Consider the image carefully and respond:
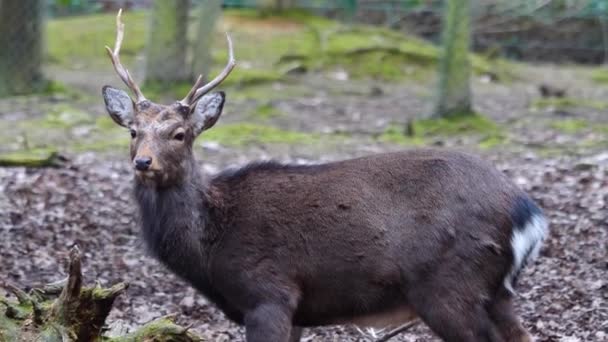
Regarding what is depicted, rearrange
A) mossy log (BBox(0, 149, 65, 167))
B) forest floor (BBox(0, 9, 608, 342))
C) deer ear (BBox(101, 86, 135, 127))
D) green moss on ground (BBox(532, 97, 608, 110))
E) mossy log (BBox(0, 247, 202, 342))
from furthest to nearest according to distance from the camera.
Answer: green moss on ground (BBox(532, 97, 608, 110)) → mossy log (BBox(0, 149, 65, 167)) → forest floor (BBox(0, 9, 608, 342)) → deer ear (BBox(101, 86, 135, 127)) → mossy log (BBox(0, 247, 202, 342))

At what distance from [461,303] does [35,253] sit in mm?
3594

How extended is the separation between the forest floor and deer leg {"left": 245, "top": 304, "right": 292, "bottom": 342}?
0.76 meters

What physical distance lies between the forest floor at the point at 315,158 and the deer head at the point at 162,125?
0.85 meters

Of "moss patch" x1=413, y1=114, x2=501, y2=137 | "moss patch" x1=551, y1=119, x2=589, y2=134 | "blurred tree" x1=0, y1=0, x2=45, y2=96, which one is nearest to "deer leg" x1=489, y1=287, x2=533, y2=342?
"moss patch" x1=413, y1=114, x2=501, y2=137

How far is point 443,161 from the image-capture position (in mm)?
5875

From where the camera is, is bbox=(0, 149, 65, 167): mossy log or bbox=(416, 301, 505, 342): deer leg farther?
bbox=(0, 149, 65, 167): mossy log


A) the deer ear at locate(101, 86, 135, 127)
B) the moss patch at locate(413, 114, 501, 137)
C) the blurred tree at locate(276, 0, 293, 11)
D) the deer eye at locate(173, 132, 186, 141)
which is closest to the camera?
the deer eye at locate(173, 132, 186, 141)

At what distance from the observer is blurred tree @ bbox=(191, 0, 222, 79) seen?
45.6 ft

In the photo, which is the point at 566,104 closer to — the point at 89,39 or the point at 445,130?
the point at 445,130

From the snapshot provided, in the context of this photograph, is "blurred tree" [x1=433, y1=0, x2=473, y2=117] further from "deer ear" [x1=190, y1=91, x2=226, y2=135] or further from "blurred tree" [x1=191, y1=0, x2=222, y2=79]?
"deer ear" [x1=190, y1=91, x2=226, y2=135]

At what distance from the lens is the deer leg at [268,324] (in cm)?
562

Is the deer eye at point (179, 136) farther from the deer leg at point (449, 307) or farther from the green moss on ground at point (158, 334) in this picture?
the deer leg at point (449, 307)

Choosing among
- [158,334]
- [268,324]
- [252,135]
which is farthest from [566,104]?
[158,334]

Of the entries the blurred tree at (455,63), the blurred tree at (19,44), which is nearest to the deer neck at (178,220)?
the blurred tree at (455,63)
